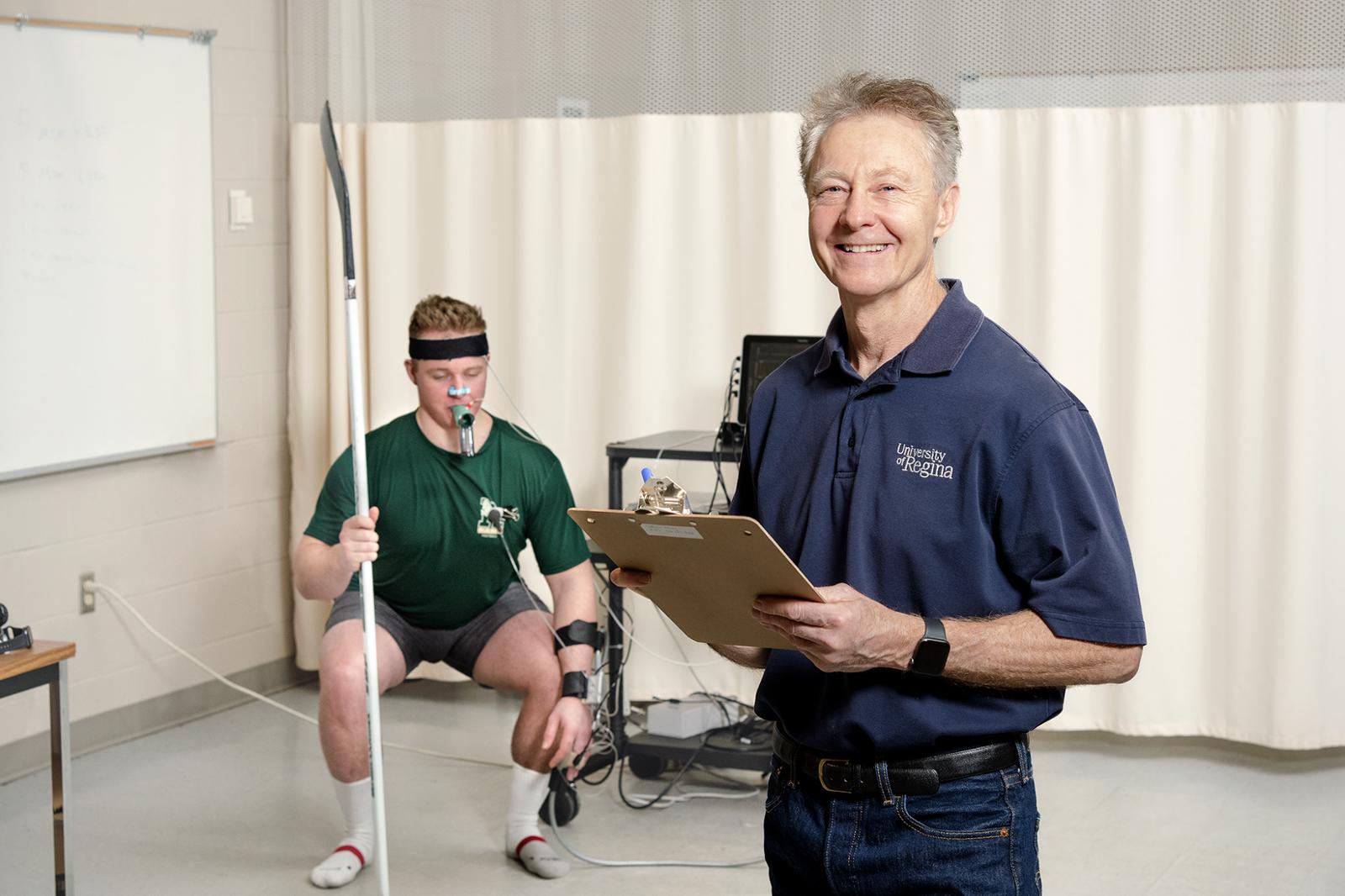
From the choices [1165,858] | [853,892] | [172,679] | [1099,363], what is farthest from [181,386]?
[853,892]

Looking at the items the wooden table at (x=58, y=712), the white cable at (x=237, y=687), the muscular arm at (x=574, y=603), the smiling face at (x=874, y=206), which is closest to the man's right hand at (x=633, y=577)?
the smiling face at (x=874, y=206)

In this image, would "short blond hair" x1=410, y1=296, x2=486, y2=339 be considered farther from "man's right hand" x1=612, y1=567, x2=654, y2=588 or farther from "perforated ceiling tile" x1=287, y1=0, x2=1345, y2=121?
"man's right hand" x1=612, y1=567, x2=654, y2=588

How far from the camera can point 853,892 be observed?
1503 mm

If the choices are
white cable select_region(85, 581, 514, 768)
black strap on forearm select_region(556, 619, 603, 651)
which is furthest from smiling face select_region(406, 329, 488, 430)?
white cable select_region(85, 581, 514, 768)

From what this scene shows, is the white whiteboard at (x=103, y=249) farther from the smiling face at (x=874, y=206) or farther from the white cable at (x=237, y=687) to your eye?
the smiling face at (x=874, y=206)

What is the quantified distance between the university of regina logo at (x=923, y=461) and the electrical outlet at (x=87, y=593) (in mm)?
3253

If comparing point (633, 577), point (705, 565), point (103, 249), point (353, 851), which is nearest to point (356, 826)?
point (353, 851)

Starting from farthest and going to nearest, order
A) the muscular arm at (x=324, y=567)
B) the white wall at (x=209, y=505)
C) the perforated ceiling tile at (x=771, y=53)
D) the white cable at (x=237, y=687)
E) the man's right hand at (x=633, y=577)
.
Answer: the white cable at (x=237, y=687)
the white wall at (x=209, y=505)
the perforated ceiling tile at (x=771, y=53)
the muscular arm at (x=324, y=567)
the man's right hand at (x=633, y=577)

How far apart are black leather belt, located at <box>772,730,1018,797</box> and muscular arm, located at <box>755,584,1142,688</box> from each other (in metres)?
0.09

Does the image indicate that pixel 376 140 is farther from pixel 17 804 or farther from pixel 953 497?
pixel 953 497

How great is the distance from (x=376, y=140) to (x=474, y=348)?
4.58 feet

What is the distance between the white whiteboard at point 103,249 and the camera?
3832 millimetres

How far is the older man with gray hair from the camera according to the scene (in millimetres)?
1420

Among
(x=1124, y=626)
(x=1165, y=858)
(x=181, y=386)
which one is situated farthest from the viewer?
(x=181, y=386)
